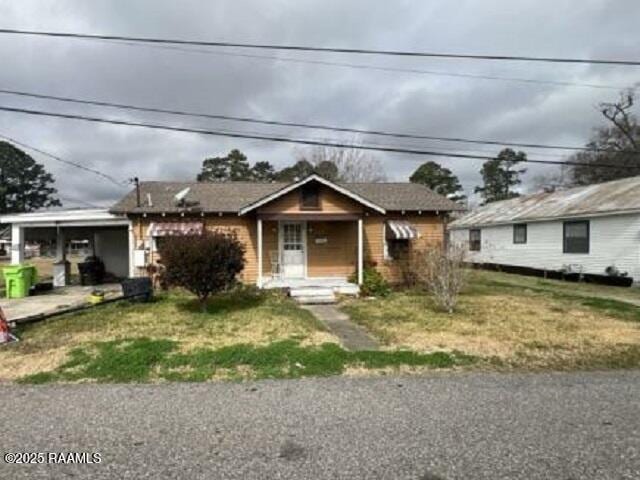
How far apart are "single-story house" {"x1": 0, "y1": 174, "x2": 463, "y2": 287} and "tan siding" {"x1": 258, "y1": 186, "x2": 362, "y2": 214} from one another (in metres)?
0.03

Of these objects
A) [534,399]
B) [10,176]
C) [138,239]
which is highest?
[10,176]

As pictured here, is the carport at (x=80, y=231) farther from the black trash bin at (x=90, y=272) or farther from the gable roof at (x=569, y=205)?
the gable roof at (x=569, y=205)

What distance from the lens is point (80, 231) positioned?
2280cm

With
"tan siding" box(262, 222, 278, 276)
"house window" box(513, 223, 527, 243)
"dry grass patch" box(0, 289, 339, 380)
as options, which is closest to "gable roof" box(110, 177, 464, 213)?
"tan siding" box(262, 222, 278, 276)

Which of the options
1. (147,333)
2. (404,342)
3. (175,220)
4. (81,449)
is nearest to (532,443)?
(81,449)

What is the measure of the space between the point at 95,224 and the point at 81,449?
16489 millimetres

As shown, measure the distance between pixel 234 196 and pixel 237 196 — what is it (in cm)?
11

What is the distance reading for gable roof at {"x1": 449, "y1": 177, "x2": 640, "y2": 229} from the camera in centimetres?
2000

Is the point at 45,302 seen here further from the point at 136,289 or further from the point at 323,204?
the point at 323,204

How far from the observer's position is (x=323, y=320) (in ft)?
37.6

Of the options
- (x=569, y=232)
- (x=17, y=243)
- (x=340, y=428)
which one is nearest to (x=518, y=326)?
(x=340, y=428)

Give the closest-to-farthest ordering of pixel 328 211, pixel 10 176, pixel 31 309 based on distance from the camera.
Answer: pixel 31 309
pixel 328 211
pixel 10 176

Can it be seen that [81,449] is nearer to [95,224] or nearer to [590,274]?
[95,224]

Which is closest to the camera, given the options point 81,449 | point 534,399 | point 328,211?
point 81,449
